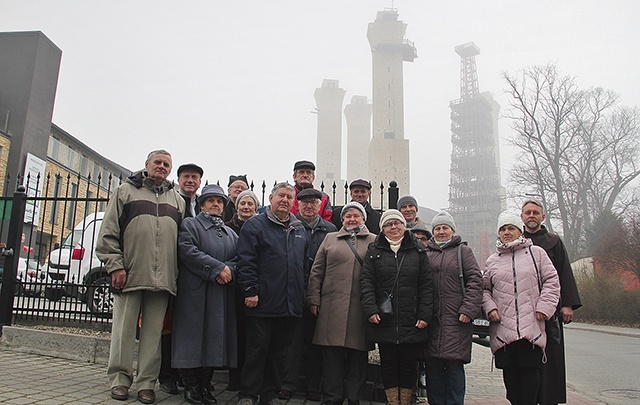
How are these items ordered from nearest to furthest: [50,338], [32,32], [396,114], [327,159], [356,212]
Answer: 1. [356,212]
2. [50,338]
3. [32,32]
4. [396,114]
5. [327,159]

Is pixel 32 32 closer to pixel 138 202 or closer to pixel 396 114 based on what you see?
pixel 138 202

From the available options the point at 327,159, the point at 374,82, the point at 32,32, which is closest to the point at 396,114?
the point at 374,82

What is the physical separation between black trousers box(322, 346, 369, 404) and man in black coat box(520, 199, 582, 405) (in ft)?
5.22

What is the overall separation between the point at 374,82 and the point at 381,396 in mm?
90544

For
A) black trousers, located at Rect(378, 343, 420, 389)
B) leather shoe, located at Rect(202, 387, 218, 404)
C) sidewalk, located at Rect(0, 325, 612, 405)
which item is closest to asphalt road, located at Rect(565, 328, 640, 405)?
sidewalk, located at Rect(0, 325, 612, 405)

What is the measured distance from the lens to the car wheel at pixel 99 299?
6.59 meters

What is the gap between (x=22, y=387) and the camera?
433cm

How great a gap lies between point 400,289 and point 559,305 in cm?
147

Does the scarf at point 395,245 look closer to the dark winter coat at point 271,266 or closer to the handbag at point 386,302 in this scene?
the handbag at point 386,302

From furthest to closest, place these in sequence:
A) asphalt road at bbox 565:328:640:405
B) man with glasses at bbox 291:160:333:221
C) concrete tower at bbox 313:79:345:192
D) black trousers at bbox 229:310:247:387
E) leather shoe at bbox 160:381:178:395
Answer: concrete tower at bbox 313:79:345:192, asphalt road at bbox 565:328:640:405, man with glasses at bbox 291:160:333:221, black trousers at bbox 229:310:247:387, leather shoe at bbox 160:381:178:395

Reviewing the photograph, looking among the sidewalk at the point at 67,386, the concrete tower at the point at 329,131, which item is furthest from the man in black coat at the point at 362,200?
the concrete tower at the point at 329,131

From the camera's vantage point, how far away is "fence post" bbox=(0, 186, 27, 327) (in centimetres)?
645

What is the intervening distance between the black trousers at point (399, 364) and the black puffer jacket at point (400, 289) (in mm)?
171

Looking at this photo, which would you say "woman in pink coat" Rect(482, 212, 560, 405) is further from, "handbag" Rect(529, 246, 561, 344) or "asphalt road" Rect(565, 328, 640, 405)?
"asphalt road" Rect(565, 328, 640, 405)
